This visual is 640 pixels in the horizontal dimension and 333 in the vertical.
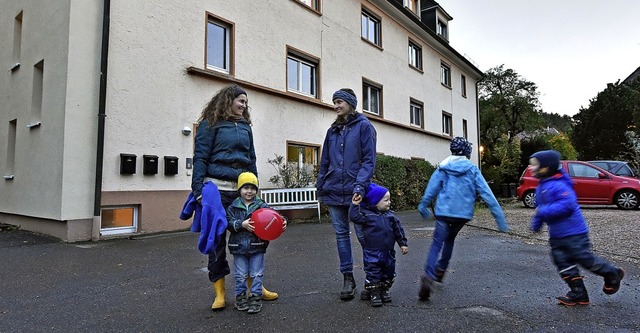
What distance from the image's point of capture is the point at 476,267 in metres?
4.93

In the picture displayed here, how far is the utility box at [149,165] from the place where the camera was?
323 inches

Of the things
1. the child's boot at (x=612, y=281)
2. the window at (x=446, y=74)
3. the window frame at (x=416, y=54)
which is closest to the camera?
the child's boot at (x=612, y=281)

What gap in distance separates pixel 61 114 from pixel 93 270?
3964 millimetres

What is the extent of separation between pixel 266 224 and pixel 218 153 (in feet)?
2.56

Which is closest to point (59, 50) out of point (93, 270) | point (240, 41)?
point (240, 41)

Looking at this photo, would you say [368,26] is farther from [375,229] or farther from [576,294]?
[576,294]

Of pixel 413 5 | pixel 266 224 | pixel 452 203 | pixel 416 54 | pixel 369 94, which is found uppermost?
pixel 413 5

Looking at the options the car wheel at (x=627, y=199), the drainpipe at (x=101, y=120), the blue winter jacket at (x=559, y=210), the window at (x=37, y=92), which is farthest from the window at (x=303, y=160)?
the car wheel at (x=627, y=199)

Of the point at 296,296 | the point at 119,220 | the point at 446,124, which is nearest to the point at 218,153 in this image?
the point at 296,296

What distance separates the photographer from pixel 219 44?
10.4m

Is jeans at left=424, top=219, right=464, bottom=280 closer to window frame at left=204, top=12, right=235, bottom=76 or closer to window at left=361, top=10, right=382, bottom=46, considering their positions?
window frame at left=204, top=12, right=235, bottom=76

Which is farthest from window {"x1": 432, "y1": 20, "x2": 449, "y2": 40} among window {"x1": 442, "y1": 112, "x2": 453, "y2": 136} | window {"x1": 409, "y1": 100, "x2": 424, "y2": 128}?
window {"x1": 409, "y1": 100, "x2": 424, "y2": 128}

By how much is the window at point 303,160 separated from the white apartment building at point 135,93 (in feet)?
0.18

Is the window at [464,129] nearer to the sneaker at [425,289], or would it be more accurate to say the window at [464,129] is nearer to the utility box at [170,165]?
the utility box at [170,165]
